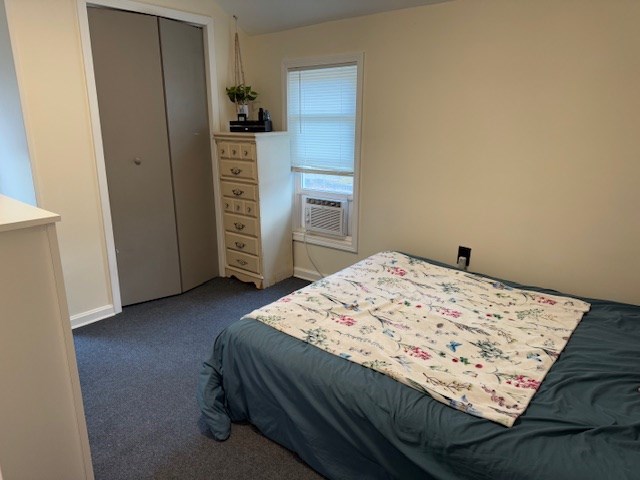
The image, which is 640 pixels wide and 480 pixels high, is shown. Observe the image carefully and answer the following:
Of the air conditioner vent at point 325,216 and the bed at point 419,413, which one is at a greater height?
the air conditioner vent at point 325,216

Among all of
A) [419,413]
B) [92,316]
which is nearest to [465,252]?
[419,413]

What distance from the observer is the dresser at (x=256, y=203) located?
336 centimetres

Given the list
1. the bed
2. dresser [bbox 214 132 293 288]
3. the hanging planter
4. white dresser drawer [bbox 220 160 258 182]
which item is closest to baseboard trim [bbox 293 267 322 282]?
dresser [bbox 214 132 293 288]

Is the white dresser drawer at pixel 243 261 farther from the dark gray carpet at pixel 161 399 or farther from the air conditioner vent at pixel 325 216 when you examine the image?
the air conditioner vent at pixel 325 216

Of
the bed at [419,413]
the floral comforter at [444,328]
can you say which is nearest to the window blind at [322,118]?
the floral comforter at [444,328]

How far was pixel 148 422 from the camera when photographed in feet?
6.70

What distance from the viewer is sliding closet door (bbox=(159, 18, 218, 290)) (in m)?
3.16

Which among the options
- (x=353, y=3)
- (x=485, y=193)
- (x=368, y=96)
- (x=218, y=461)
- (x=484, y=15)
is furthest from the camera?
(x=368, y=96)

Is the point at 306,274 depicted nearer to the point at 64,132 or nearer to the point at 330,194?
the point at 330,194

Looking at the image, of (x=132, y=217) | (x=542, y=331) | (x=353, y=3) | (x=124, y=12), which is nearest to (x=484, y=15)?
(x=353, y=3)

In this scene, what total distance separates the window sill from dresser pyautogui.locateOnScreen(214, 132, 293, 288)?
0.09 metres

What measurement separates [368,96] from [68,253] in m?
2.36

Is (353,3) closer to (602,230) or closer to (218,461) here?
(602,230)

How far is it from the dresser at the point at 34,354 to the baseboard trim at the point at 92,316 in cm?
169
